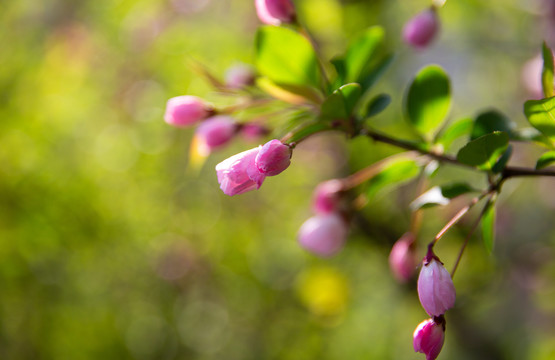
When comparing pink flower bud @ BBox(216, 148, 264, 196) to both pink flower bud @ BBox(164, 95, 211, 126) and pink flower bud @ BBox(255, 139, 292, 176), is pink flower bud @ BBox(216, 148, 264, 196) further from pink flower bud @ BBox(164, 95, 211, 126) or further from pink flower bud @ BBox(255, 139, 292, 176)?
pink flower bud @ BBox(164, 95, 211, 126)

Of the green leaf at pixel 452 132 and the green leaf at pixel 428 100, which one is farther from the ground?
the green leaf at pixel 428 100

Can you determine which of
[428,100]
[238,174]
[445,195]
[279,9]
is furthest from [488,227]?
[279,9]

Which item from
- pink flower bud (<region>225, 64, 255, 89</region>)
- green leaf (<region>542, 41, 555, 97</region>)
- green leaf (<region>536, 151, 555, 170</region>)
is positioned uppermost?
green leaf (<region>542, 41, 555, 97</region>)

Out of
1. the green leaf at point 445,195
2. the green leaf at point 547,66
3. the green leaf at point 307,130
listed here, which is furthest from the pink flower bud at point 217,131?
the green leaf at point 547,66

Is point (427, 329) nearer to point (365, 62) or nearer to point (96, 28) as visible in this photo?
point (365, 62)

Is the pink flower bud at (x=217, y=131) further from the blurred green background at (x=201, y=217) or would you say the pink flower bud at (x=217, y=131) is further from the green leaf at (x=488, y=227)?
the blurred green background at (x=201, y=217)

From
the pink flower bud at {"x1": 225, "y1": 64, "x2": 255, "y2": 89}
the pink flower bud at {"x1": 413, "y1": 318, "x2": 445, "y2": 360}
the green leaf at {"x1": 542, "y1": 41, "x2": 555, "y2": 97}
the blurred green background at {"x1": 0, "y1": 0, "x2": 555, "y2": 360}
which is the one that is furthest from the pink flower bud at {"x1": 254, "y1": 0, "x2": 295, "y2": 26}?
the blurred green background at {"x1": 0, "y1": 0, "x2": 555, "y2": 360}
